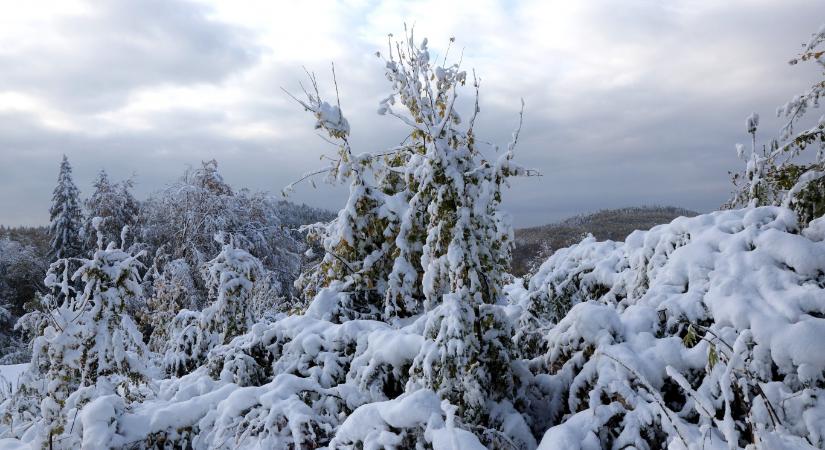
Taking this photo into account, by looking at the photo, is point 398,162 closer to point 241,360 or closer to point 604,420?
point 241,360

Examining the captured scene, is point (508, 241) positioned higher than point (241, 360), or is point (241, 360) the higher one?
point (508, 241)

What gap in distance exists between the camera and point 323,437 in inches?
119

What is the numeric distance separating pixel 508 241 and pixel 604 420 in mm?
2174

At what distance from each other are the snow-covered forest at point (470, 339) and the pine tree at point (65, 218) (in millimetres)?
30314

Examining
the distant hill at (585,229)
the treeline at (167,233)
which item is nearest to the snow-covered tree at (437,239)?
the treeline at (167,233)

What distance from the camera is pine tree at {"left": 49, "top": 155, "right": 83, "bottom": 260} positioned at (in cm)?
3186

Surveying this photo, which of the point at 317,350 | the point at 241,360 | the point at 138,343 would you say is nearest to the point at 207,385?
the point at 241,360

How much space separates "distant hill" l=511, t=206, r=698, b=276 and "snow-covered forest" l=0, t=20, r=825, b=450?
40.5 meters

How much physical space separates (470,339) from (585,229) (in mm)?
66497

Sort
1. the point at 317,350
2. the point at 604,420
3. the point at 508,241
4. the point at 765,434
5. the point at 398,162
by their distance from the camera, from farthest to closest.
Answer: the point at 398,162, the point at 508,241, the point at 317,350, the point at 604,420, the point at 765,434

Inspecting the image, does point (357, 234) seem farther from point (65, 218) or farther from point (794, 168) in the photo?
point (65, 218)

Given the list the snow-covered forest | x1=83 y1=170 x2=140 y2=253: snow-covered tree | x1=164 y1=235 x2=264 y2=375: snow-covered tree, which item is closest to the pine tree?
x1=83 y1=170 x2=140 y2=253: snow-covered tree

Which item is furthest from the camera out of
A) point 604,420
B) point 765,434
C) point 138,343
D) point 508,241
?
point 138,343

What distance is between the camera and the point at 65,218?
32.1 m
